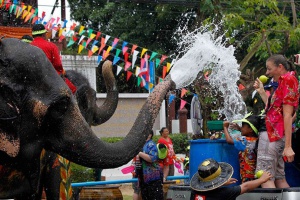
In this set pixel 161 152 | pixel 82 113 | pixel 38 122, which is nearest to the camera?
pixel 38 122

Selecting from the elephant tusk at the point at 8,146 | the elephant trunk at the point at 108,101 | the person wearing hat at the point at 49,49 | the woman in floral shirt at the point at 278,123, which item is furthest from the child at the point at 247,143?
the elephant tusk at the point at 8,146

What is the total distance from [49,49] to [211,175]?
1.79m

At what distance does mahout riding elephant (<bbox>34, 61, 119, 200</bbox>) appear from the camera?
6.31m

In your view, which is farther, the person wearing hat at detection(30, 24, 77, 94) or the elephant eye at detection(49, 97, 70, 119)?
the person wearing hat at detection(30, 24, 77, 94)

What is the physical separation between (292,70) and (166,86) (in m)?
2.75

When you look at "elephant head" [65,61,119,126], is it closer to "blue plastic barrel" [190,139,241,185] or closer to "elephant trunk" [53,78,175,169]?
"blue plastic barrel" [190,139,241,185]

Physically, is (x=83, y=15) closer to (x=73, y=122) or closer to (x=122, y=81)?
(x=122, y=81)

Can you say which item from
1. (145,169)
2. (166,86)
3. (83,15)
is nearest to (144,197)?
(145,169)

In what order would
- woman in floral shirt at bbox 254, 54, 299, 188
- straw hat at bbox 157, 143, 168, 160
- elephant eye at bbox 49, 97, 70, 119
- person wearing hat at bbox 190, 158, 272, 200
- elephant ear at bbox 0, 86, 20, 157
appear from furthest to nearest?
1. straw hat at bbox 157, 143, 168, 160
2. woman in floral shirt at bbox 254, 54, 299, 188
3. person wearing hat at bbox 190, 158, 272, 200
4. elephant eye at bbox 49, 97, 70, 119
5. elephant ear at bbox 0, 86, 20, 157

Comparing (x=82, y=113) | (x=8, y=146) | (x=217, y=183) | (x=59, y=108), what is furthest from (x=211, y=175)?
(x=8, y=146)

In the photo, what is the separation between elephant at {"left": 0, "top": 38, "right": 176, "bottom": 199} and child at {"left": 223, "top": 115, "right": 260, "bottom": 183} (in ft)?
8.81

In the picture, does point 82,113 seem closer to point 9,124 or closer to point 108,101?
point 108,101

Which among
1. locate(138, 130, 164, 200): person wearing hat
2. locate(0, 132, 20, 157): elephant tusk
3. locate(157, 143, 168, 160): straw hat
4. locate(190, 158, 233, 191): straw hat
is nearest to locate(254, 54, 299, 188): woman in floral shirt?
locate(190, 158, 233, 191): straw hat

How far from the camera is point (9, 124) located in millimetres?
4191
